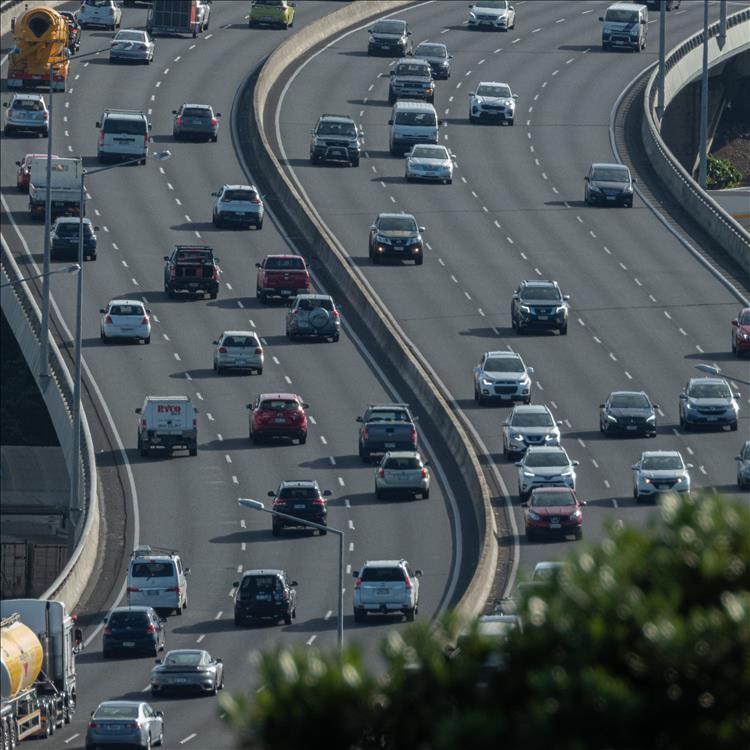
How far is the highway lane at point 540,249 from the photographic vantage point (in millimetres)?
72562

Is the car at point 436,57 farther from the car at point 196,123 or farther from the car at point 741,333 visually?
the car at point 741,333

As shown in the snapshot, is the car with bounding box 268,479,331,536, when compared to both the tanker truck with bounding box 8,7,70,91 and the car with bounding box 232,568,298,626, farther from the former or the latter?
the tanker truck with bounding box 8,7,70,91

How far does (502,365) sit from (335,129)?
29.5 m

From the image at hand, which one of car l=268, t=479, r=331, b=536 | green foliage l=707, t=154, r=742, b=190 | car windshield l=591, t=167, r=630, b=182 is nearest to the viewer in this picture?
car l=268, t=479, r=331, b=536

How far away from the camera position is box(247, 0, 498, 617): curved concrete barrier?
61306 mm

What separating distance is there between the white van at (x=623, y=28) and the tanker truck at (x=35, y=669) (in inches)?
3075

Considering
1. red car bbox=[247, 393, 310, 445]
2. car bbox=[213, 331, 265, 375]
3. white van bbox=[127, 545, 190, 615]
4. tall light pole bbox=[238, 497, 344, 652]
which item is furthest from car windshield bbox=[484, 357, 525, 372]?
tall light pole bbox=[238, 497, 344, 652]

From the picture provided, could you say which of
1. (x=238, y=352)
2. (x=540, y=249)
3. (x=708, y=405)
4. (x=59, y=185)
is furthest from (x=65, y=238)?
(x=708, y=405)

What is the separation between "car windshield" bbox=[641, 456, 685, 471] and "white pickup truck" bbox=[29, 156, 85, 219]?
109ft

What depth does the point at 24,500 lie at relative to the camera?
88.2 metres

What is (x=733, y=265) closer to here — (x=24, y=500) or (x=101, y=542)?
(x=24, y=500)

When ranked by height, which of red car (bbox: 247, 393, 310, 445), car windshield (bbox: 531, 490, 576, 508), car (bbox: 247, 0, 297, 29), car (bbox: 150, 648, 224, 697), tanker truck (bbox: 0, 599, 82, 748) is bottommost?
car (bbox: 247, 0, 297, 29)

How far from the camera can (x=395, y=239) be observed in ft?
288

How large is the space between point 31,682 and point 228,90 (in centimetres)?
6889
